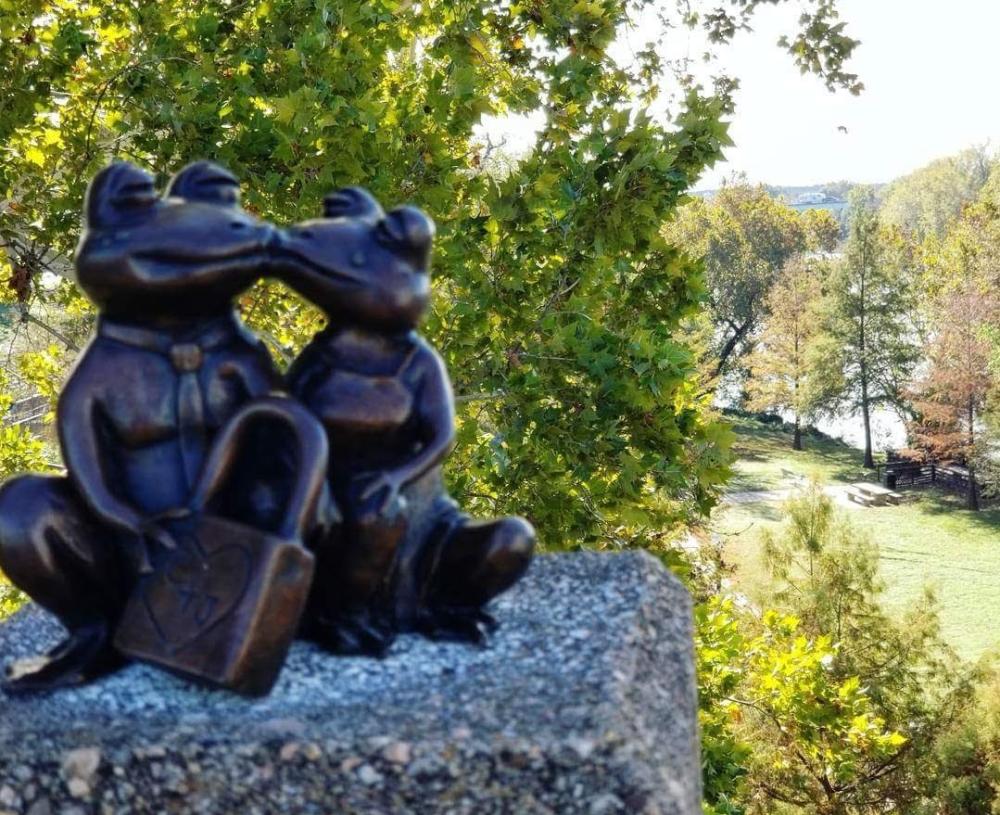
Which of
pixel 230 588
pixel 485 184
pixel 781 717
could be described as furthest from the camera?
pixel 781 717

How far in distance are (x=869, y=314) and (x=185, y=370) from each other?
25245 mm

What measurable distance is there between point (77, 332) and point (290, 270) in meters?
5.62

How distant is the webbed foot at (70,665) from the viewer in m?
2.41

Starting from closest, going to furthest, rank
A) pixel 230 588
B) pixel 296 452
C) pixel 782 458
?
pixel 230 588
pixel 296 452
pixel 782 458

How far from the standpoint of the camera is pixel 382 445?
8.50ft

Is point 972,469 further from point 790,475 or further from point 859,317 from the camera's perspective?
point 859,317

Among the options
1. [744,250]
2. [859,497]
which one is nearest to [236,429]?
[859,497]

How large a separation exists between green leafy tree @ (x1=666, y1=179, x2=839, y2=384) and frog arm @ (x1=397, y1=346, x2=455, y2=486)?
2878cm

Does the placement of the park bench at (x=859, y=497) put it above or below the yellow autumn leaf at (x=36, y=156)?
below

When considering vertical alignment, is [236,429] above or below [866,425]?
above

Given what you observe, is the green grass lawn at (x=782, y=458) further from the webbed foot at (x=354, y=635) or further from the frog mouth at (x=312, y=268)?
the frog mouth at (x=312, y=268)

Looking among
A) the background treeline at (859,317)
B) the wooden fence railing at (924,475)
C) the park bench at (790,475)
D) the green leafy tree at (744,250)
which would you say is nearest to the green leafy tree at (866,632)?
the background treeline at (859,317)

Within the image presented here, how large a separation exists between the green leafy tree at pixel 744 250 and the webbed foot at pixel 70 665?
95.5 feet

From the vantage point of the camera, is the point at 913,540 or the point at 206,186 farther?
the point at 913,540
